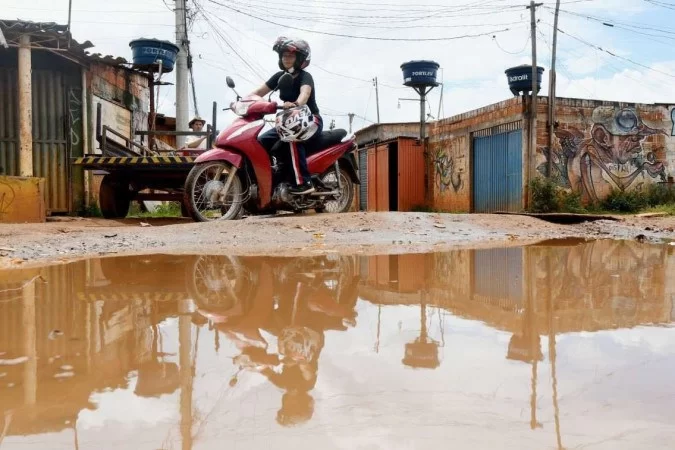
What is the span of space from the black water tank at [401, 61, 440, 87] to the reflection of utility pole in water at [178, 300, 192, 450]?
16.2 meters

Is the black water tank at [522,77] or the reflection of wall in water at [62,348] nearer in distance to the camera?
the reflection of wall in water at [62,348]

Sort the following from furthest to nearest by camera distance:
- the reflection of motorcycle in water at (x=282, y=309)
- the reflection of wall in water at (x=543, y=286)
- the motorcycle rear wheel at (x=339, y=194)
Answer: the motorcycle rear wheel at (x=339, y=194), the reflection of wall in water at (x=543, y=286), the reflection of motorcycle in water at (x=282, y=309)

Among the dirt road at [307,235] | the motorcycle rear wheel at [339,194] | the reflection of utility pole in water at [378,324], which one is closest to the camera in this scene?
the reflection of utility pole in water at [378,324]

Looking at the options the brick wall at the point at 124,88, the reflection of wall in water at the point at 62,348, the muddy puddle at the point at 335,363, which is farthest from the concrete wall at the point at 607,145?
the reflection of wall in water at the point at 62,348

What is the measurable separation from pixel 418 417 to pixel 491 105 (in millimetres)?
15222

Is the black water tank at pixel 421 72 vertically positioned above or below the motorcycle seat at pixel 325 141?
above

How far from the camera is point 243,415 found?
133cm

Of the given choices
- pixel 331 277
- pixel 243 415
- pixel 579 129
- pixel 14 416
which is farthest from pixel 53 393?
pixel 579 129

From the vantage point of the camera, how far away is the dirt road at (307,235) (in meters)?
4.64

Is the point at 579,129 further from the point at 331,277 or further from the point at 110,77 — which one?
the point at 331,277

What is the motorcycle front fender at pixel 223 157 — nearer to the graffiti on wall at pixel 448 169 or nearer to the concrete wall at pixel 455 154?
the concrete wall at pixel 455 154

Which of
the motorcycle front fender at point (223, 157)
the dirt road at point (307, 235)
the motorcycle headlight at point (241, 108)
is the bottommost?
the dirt road at point (307, 235)

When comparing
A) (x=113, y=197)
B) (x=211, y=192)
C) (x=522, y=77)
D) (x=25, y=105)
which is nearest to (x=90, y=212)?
(x=113, y=197)

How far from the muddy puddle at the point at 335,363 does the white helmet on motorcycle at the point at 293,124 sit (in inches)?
141
